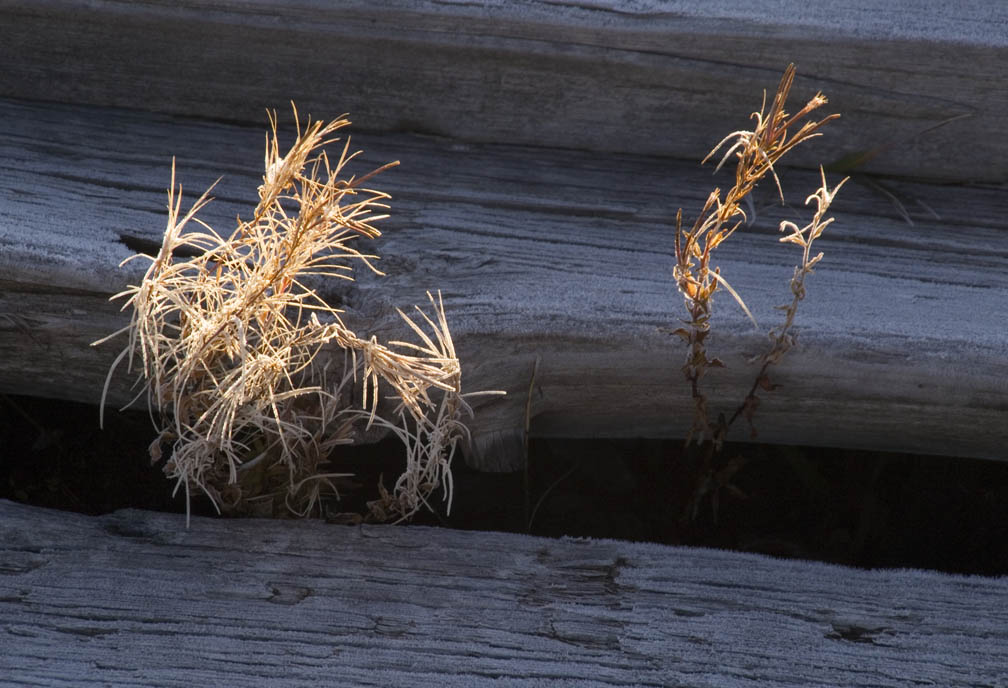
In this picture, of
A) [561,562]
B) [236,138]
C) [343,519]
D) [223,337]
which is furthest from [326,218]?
[236,138]

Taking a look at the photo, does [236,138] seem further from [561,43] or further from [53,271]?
[561,43]

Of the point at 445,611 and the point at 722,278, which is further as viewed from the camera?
the point at 722,278

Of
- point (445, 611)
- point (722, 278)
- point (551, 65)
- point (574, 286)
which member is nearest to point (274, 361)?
point (445, 611)

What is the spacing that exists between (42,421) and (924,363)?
78.7 inches

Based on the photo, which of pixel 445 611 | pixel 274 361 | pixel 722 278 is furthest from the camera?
pixel 722 278

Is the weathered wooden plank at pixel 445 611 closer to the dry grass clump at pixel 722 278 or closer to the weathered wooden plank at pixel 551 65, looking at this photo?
the dry grass clump at pixel 722 278

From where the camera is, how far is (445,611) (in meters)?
1.48

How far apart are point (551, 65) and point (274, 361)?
106 cm

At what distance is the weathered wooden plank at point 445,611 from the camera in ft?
4.54

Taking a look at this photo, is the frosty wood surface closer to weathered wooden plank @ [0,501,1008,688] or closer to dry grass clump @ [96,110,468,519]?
dry grass clump @ [96,110,468,519]

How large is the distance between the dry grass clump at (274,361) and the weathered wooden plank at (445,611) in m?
0.13

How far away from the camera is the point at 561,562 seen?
1.57 meters

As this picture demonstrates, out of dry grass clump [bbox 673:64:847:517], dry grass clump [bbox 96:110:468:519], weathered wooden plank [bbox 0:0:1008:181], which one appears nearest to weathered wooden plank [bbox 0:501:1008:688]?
dry grass clump [bbox 96:110:468:519]

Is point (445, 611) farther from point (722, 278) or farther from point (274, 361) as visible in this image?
point (722, 278)
